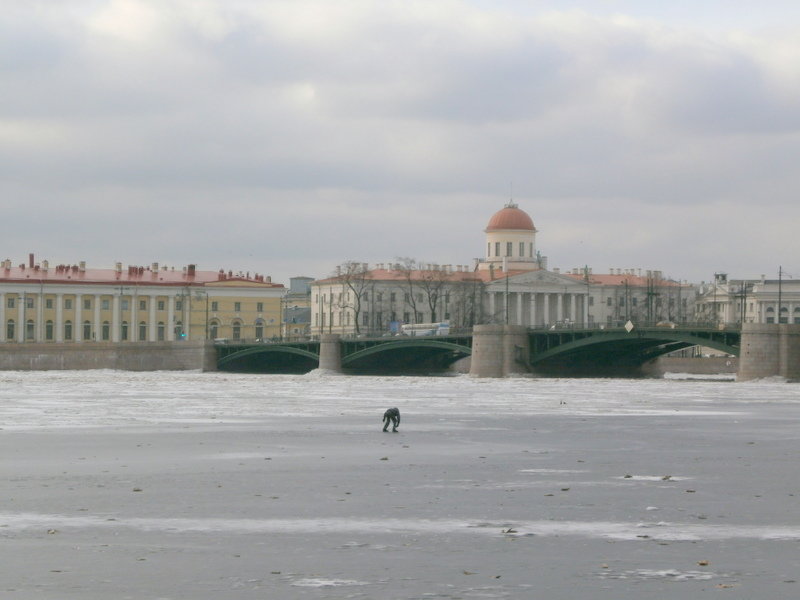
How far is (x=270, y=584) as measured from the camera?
1156cm

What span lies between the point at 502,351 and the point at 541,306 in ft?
186

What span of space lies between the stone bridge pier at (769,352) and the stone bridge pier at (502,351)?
39.4ft

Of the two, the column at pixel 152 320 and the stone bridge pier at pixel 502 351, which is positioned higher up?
the column at pixel 152 320

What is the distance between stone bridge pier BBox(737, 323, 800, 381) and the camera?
6044 centimetres

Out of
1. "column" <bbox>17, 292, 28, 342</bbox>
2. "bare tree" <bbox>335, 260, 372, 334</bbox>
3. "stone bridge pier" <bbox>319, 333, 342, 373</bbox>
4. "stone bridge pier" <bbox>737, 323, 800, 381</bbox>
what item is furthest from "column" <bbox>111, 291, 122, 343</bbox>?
"stone bridge pier" <bbox>737, 323, 800, 381</bbox>

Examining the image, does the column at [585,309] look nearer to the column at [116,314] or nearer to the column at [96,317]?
the column at [116,314]

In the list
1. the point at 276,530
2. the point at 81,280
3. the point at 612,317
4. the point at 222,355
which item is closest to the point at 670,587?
the point at 276,530

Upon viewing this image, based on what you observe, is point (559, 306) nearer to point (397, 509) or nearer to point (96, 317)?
point (96, 317)

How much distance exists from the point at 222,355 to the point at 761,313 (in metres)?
55.4

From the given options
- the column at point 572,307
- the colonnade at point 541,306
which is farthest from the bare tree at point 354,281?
the column at point 572,307

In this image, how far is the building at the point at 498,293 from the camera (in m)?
118

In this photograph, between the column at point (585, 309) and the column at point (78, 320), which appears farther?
the column at point (585, 309)

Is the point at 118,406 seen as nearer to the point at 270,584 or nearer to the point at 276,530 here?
the point at 276,530

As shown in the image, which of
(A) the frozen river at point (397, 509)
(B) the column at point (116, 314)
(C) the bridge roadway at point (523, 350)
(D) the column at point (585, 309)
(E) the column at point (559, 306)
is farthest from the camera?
(D) the column at point (585, 309)
